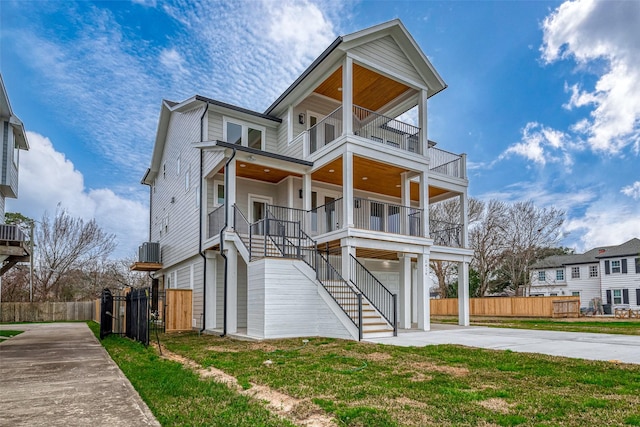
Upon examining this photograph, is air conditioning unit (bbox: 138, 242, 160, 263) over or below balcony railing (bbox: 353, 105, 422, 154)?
below

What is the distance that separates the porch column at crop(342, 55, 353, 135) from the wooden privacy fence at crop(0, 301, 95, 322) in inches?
968

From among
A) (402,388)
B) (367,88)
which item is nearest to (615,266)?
(367,88)

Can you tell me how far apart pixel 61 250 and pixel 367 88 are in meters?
30.3

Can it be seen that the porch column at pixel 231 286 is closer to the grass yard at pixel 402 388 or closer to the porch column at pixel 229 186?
the porch column at pixel 229 186

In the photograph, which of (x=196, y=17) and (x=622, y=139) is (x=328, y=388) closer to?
(x=196, y=17)

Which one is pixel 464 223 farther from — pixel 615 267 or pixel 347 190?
pixel 615 267

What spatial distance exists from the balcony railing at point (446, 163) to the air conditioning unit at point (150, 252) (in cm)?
1438

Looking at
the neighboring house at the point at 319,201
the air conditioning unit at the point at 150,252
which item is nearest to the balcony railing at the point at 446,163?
the neighboring house at the point at 319,201

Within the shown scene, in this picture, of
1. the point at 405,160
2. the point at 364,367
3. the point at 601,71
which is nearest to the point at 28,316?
the point at 405,160

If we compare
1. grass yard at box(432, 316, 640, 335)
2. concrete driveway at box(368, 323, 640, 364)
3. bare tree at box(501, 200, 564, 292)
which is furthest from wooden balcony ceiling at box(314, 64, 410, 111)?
bare tree at box(501, 200, 564, 292)

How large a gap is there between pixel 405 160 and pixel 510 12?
10.5 meters

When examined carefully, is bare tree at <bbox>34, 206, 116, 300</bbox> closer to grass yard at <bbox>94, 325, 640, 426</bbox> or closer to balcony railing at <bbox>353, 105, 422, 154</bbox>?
balcony railing at <bbox>353, 105, 422, 154</bbox>

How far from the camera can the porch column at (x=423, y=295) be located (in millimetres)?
14000

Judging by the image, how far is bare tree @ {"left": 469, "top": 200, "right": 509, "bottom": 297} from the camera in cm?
3369
